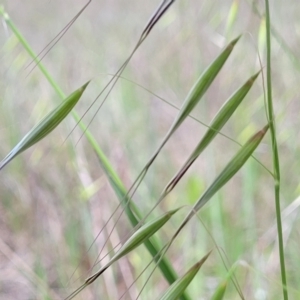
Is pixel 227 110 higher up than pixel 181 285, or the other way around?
pixel 227 110

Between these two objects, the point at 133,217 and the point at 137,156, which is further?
the point at 137,156

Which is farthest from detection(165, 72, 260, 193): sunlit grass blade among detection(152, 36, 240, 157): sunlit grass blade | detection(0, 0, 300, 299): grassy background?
detection(0, 0, 300, 299): grassy background

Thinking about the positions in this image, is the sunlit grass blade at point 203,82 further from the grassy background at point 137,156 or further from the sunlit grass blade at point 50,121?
the grassy background at point 137,156

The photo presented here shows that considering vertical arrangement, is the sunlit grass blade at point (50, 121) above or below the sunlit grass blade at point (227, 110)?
below

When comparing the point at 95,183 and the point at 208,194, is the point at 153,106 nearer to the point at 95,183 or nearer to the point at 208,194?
the point at 95,183

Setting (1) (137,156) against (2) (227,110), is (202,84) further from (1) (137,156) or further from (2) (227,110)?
(1) (137,156)

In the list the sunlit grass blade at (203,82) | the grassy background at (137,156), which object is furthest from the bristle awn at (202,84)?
the grassy background at (137,156)

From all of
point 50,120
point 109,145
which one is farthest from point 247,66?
point 50,120

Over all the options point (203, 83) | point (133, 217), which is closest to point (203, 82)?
point (203, 83)

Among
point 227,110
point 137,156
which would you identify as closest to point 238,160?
point 227,110
